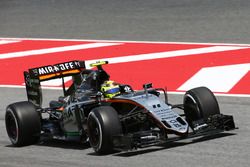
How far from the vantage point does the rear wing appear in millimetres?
13062

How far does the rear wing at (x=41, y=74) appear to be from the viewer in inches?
514

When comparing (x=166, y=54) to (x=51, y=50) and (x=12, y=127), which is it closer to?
(x=51, y=50)

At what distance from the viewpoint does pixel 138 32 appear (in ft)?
70.4

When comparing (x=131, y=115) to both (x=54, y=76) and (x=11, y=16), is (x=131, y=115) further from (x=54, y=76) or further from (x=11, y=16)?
(x=11, y=16)

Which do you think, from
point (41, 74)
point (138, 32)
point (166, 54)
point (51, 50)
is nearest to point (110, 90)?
point (41, 74)

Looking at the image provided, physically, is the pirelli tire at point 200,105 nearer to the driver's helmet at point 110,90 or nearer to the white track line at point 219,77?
the driver's helmet at point 110,90

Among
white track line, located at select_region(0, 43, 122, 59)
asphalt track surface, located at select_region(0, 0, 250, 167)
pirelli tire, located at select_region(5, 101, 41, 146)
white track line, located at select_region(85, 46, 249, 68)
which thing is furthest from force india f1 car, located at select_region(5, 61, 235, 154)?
white track line, located at select_region(0, 43, 122, 59)

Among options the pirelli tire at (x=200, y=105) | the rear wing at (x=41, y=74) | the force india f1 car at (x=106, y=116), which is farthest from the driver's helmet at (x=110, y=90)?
the rear wing at (x=41, y=74)

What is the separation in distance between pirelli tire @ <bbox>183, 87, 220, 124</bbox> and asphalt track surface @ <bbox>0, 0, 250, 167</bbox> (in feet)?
1.14

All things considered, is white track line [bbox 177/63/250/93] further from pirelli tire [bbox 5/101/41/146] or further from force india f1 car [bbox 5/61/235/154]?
pirelli tire [bbox 5/101/41/146]

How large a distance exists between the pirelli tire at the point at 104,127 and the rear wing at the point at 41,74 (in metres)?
1.87

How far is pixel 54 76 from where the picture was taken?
13.2m

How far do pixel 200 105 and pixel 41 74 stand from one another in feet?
7.92

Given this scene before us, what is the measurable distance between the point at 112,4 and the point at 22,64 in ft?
21.8
